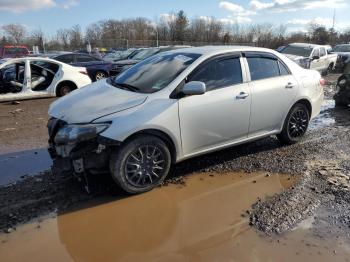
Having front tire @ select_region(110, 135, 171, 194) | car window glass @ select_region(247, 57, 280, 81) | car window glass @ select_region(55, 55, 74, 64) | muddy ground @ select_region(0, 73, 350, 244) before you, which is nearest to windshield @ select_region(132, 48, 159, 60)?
car window glass @ select_region(55, 55, 74, 64)

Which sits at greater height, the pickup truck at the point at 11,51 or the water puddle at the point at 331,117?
the pickup truck at the point at 11,51

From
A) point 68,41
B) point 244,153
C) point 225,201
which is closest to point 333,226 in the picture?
point 225,201

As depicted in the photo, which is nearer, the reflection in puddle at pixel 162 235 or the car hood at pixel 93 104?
the reflection in puddle at pixel 162 235

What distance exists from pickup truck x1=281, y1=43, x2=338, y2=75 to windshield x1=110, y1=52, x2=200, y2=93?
1296 cm

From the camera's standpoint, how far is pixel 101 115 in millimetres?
4488

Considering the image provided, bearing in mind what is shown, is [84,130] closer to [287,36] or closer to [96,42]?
[96,42]

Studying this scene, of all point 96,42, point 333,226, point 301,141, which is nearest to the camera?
point 333,226

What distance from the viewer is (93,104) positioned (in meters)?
4.76

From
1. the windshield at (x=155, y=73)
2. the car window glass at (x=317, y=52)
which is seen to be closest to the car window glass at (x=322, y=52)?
the car window glass at (x=317, y=52)

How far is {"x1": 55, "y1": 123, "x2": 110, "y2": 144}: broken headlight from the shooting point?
171 inches

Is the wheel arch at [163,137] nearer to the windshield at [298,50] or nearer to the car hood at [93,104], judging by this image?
the car hood at [93,104]

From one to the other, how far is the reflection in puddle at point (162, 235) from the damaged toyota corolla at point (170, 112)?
0.46 m

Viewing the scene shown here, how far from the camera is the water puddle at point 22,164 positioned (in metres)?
5.34

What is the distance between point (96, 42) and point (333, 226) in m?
46.7
